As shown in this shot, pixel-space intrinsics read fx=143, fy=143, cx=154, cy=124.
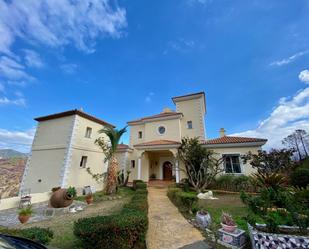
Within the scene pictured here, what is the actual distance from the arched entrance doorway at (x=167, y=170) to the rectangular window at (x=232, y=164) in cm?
660

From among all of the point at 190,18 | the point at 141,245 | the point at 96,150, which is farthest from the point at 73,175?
the point at 190,18

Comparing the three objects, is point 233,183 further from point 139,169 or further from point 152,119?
point 152,119

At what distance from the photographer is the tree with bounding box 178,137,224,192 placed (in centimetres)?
1191

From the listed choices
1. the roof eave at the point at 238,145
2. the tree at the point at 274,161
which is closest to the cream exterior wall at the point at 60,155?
the roof eave at the point at 238,145

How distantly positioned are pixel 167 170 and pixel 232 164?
772cm

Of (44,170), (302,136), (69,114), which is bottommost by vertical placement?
(44,170)

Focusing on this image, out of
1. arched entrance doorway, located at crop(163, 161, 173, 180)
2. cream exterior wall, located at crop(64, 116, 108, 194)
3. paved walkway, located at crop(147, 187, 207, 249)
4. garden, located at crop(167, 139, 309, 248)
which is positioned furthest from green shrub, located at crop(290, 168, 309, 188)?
cream exterior wall, located at crop(64, 116, 108, 194)

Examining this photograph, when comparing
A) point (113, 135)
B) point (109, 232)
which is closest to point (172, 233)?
point (109, 232)

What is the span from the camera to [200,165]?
12023 mm

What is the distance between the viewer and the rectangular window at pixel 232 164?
1296 cm

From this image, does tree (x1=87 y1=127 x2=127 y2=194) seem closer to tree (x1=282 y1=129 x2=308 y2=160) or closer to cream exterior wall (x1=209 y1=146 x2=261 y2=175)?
cream exterior wall (x1=209 y1=146 x2=261 y2=175)

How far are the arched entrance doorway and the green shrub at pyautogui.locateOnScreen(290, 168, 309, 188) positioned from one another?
432 inches

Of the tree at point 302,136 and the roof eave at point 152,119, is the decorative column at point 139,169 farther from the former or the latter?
the tree at point 302,136

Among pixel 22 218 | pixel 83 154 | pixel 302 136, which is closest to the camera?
pixel 22 218
